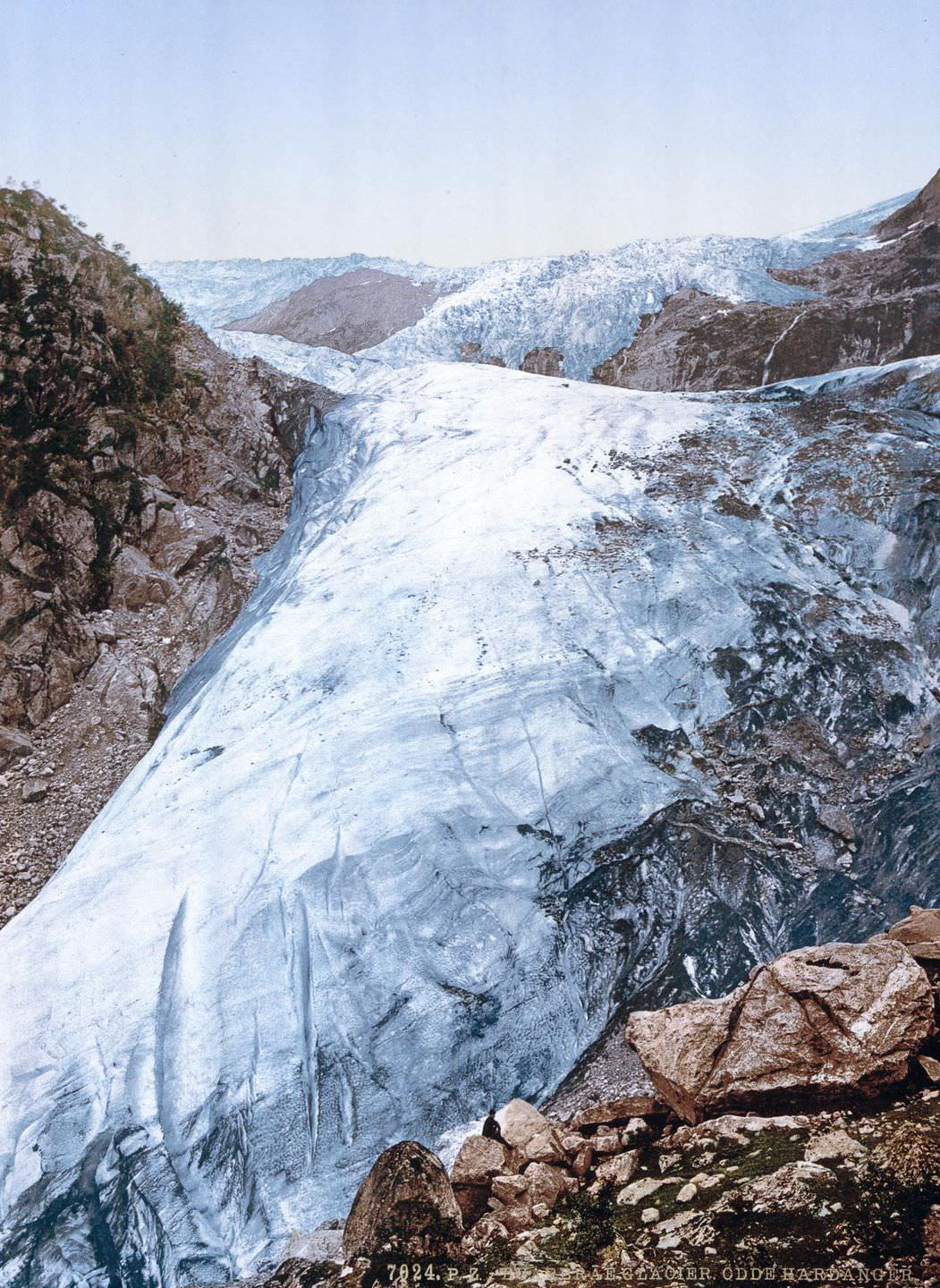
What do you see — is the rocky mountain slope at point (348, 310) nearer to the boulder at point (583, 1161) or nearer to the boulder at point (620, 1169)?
the boulder at point (583, 1161)

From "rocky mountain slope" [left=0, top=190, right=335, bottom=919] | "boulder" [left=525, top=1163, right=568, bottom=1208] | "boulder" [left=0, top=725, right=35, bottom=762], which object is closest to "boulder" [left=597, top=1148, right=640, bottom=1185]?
"boulder" [left=525, top=1163, right=568, bottom=1208]

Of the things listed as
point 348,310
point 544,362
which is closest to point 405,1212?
point 544,362

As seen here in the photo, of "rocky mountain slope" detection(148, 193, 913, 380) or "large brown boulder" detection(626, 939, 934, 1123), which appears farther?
"rocky mountain slope" detection(148, 193, 913, 380)

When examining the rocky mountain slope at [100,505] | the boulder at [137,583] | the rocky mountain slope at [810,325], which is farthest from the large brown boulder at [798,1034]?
the rocky mountain slope at [810,325]

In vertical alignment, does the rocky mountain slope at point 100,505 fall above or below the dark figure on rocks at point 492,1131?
above

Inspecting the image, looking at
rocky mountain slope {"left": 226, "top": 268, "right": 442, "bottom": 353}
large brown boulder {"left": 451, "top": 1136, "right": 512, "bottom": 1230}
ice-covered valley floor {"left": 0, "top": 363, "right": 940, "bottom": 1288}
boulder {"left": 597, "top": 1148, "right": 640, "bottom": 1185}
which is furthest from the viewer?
rocky mountain slope {"left": 226, "top": 268, "right": 442, "bottom": 353}

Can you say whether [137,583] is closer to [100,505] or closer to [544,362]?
[100,505]

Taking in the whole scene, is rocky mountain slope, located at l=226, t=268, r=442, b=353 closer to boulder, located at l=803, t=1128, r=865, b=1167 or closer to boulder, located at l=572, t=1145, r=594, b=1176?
boulder, located at l=572, t=1145, r=594, b=1176
